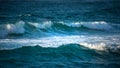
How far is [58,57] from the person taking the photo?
10406 millimetres

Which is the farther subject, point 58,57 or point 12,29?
point 12,29

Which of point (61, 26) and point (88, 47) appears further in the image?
point (61, 26)

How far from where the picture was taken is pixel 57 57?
1041cm

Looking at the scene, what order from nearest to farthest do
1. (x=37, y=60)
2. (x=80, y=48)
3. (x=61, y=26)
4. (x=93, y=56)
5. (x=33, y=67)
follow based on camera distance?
1. (x=33, y=67)
2. (x=37, y=60)
3. (x=93, y=56)
4. (x=80, y=48)
5. (x=61, y=26)

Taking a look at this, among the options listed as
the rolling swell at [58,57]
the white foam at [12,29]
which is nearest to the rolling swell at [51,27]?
the white foam at [12,29]

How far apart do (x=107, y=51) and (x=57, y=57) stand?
216 cm

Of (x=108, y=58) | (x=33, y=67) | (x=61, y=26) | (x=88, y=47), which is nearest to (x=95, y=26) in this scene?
(x=61, y=26)

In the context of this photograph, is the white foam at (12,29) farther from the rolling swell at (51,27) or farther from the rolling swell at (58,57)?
the rolling swell at (58,57)

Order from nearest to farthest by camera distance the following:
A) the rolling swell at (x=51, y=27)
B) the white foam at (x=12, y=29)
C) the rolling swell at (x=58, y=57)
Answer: the rolling swell at (x=58, y=57) → the white foam at (x=12, y=29) → the rolling swell at (x=51, y=27)

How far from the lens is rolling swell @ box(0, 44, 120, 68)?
373 inches

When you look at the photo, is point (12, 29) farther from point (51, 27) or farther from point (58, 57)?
point (58, 57)

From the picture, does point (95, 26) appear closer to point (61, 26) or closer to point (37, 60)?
point (61, 26)

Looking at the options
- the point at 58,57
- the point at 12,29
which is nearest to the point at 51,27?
the point at 12,29

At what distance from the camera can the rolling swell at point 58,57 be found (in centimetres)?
947
